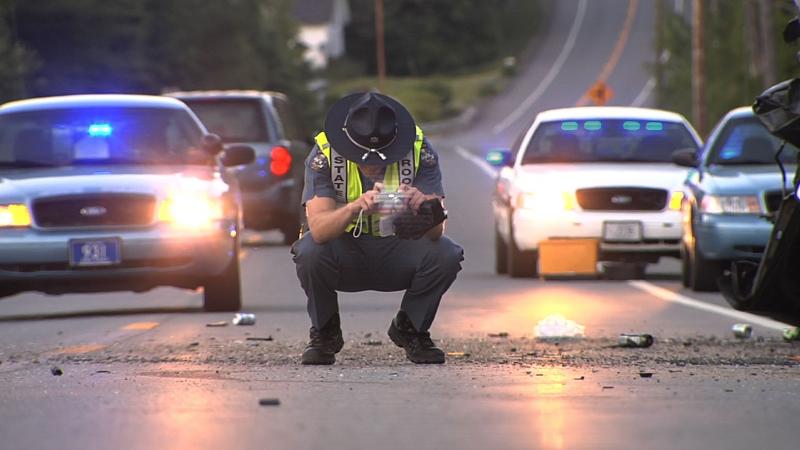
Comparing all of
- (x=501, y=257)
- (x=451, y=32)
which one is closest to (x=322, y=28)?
(x=451, y=32)

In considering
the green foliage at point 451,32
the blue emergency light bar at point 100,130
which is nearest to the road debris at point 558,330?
the blue emergency light bar at point 100,130

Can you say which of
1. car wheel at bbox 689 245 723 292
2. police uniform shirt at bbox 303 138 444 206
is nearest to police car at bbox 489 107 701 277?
car wheel at bbox 689 245 723 292

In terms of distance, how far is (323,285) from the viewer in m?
11.0

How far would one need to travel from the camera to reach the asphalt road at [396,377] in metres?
8.24

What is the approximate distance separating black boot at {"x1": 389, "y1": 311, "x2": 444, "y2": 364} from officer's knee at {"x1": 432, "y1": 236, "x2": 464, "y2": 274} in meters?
0.39

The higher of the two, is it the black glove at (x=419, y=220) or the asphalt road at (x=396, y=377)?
the black glove at (x=419, y=220)

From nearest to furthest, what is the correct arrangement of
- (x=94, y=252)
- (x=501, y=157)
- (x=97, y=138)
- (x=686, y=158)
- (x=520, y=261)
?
(x=94, y=252)
(x=97, y=138)
(x=686, y=158)
(x=520, y=261)
(x=501, y=157)

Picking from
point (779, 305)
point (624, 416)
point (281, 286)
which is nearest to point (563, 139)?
point (281, 286)

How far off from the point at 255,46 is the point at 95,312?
6125 cm

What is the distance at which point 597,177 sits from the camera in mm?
20625

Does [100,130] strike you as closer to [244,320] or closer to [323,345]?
[244,320]

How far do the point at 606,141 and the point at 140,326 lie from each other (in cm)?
811

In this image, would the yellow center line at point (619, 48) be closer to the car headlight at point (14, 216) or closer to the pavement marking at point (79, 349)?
the car headlight at point (14, 216)

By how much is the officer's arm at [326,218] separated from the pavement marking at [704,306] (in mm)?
4191
